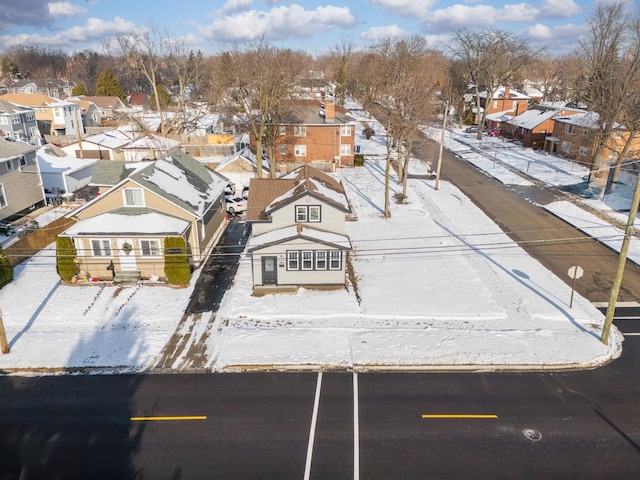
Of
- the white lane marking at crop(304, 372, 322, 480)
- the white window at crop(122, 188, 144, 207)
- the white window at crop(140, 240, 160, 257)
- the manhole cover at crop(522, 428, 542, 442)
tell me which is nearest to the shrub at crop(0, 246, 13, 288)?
the white window at crop(122, 188, 144, 207)

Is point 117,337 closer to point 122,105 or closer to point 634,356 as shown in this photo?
point 634,356

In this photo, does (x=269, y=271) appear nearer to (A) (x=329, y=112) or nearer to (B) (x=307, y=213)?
(B) (x=307, y=213)

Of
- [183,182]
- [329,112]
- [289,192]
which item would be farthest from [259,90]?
[289,192]

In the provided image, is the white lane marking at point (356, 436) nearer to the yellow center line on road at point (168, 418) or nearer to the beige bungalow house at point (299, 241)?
the yellow center line on road at point (168, 418)

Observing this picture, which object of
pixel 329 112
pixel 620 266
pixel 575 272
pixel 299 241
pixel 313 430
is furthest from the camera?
pixel 329 112

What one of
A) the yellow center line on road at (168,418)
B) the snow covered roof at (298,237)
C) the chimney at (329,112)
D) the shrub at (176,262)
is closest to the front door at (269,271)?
the snow covered roof at (298,237)

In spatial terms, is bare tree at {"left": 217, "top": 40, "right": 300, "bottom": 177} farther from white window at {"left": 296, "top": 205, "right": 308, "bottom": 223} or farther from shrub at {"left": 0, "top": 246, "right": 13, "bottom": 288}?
shrub at {"left": 0, "top": 246, "right": 13, "bottom": 288}
